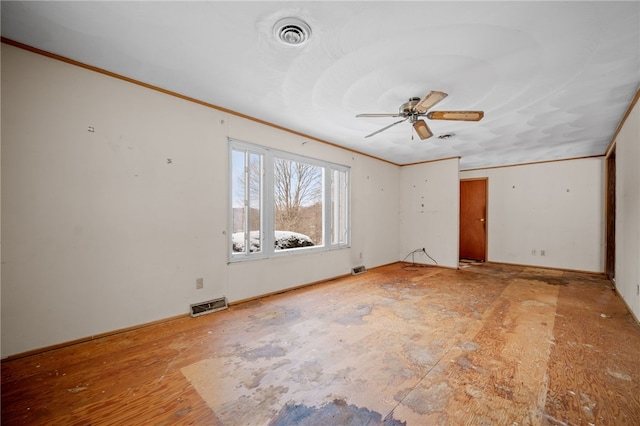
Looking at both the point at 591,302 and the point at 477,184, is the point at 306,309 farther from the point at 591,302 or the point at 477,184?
the point at 477,184

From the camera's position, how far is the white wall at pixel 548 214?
5.38m

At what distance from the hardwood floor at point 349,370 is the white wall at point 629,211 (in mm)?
402

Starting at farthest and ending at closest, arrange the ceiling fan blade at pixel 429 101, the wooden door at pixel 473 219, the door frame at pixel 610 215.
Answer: the wooden door at pixel 473 219 < the door frame at pixel 610 215 < the ceiling fan blade at pixel 429 101

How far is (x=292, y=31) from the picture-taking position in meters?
1.89

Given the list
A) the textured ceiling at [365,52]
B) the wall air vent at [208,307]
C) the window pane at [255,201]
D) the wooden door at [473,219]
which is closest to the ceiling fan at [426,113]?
the textured ceiling at [365,52]

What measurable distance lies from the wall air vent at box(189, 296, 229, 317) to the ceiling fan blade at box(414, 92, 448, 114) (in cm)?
311

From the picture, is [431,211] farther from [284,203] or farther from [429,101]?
[429,101]

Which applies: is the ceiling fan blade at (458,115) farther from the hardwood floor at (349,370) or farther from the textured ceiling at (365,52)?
the hardwood floor at (349,370)

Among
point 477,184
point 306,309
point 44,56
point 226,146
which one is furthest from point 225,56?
point 477,184

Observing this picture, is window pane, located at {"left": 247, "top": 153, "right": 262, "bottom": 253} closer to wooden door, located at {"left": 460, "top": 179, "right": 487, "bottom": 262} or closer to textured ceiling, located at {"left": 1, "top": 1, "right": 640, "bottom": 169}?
textured ceiling, located at {"left": 1, "top": 1, "right": 640, "bottom": 169}

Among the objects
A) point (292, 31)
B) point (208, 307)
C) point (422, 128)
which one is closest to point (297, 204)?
point (208, 307)

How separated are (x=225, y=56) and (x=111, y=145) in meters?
1.40

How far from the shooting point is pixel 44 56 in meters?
2.21

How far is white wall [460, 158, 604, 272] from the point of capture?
5379mm
